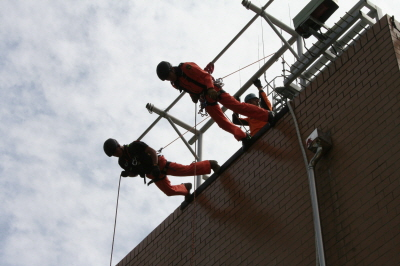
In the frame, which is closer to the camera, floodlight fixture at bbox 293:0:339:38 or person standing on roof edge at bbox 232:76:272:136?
floodlight fixture at bbox 293:0:339:38

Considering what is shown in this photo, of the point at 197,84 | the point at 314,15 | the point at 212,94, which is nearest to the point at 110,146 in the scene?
the point at 197,84

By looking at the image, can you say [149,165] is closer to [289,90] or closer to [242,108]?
[242,108]

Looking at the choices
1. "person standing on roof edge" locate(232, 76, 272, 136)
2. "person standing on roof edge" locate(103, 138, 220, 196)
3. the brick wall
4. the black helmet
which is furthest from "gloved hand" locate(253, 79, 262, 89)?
the black helmet

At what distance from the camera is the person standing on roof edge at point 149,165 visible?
11.2 m

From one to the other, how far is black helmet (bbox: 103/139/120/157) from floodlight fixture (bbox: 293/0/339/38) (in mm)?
4112

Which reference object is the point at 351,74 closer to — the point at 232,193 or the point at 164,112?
the point at 232,193

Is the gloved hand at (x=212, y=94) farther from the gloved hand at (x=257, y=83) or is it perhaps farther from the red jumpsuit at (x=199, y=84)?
the gloved hand at (x=257, y=83)

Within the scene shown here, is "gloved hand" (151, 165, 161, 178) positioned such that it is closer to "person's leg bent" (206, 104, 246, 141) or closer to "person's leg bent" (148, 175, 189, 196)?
"person's leg bent" (148, 175, 189, 196)

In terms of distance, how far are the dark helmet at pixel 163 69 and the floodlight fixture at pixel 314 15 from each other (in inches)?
109

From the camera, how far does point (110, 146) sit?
11570 millimetres

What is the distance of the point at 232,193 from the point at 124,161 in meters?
2.94

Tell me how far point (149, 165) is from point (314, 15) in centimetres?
399

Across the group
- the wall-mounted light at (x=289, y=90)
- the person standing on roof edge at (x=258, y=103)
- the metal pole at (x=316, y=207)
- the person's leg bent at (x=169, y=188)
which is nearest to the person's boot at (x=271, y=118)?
the wall-mounted light at (x=289, y=90)

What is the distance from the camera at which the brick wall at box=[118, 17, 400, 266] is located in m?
6.86
